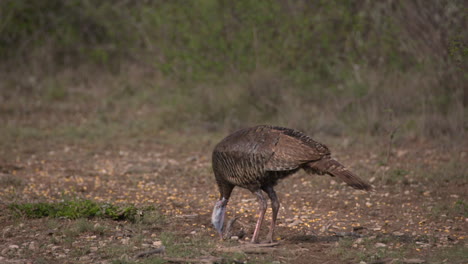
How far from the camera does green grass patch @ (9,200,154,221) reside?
648 cm

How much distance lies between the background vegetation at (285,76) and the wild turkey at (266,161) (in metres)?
4.60

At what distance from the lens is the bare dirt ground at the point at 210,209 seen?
216 inches

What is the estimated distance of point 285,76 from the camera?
12.5 metres

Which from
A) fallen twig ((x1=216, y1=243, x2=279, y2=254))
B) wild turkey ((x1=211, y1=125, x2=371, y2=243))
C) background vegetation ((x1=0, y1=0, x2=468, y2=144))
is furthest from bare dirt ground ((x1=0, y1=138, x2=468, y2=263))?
background vegetation ((x1=0, y1=0, x2=468, y2=144))

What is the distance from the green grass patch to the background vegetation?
5.18 meters

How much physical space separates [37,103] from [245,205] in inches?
346

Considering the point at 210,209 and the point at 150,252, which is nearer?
the point at 150,252

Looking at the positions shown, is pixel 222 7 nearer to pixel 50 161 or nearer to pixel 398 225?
pixel 50 161

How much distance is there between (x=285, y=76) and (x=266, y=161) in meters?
6.98

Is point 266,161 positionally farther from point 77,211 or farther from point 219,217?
point 77,211

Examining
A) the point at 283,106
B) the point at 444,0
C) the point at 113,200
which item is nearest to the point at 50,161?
the point at 113,200

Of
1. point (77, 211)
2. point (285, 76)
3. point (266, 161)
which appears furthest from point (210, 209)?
point (285, 76)

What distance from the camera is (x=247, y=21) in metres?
12.6

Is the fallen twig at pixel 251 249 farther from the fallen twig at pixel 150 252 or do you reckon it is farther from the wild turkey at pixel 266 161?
the fallen twig at pixel 150 252
